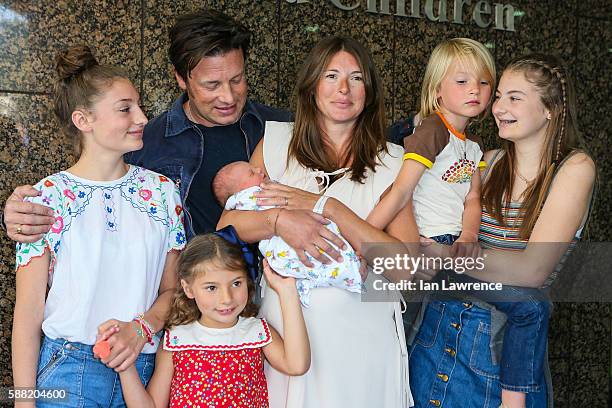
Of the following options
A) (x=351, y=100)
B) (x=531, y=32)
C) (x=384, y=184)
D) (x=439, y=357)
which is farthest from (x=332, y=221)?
(x=531, y=32)

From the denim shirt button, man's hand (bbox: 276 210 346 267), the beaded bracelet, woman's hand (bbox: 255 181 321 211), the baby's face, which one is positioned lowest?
the denim shirt button

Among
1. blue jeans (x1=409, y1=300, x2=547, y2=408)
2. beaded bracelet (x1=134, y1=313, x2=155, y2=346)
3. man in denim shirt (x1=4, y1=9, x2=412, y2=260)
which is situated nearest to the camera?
beaded bracelet (x1=134, y1=313, x2=155, y2=346)

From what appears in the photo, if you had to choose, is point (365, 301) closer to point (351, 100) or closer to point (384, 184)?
point (384, 184)

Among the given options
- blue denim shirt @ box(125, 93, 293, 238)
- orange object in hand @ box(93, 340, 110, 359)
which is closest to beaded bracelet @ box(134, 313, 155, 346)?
orange object in hand @ box(93, 340, 110, 359)

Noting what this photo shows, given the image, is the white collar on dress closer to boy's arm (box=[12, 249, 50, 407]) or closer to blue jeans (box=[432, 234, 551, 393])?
boy's arm (box=[12, 249, 50, 407])

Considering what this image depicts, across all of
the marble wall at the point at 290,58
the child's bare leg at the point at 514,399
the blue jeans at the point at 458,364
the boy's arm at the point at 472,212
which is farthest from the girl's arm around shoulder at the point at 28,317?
the child's bare leg at the point at 514,399

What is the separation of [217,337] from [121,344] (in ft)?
1.14

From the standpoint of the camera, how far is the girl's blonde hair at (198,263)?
2521 millimetres

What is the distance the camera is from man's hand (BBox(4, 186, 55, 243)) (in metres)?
2.31

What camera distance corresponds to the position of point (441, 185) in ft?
9.69

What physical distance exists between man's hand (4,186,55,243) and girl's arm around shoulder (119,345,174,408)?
55 cm

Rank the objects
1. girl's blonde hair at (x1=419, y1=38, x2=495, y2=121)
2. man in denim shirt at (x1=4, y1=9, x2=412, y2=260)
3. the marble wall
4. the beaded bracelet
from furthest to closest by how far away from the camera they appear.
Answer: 1. the marble wall
2. girl's blonde hair at (x1=419, y1=38, x2=495, y2=121)
3. man in denim shirt at (x1=4, y1=9, x2=412, y2=260)
4. the beaded bracelet

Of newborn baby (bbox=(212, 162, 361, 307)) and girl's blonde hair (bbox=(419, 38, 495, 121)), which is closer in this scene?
newborn baby (bbox=(212, 162, 361, 307))

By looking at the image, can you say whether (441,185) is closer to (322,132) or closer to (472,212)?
(472,212)
